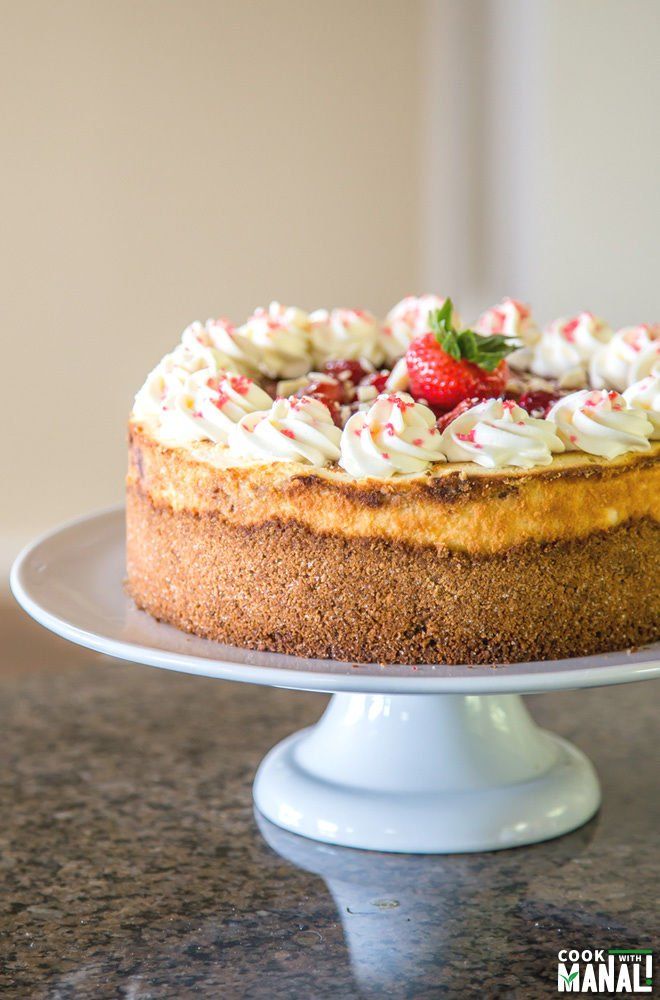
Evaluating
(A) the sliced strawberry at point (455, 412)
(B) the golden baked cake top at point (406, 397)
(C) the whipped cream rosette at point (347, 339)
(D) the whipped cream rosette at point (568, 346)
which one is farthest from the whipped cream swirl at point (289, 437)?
(D) the whipped cream rosette at point (568, 346)

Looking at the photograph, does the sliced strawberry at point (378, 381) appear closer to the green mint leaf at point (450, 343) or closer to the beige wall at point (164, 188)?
the green mint leaf at point (450, 343)

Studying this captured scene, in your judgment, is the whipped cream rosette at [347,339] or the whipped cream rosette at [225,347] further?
the whipped cream rosette at [347,339]

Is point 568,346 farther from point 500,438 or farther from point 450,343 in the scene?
point 500,438

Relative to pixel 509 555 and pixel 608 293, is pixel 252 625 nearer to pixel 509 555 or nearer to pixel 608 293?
pixel 509 555

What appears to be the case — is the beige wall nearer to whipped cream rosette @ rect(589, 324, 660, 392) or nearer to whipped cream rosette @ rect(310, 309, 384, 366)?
whipped cream rosette @ rect(310, 309, 384, 366)

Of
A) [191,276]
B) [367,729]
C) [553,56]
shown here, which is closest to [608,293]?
[553,56]

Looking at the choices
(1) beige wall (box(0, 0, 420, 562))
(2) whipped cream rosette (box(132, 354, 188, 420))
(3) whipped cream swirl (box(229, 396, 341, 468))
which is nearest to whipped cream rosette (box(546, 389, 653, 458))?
(3) whipped cream swirl (box(229, 396, 341, 468))
